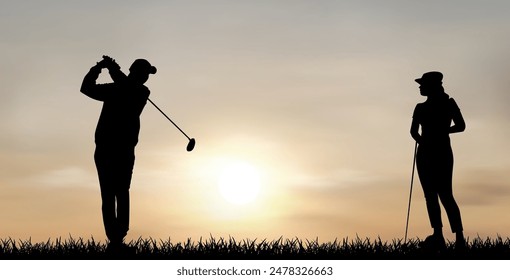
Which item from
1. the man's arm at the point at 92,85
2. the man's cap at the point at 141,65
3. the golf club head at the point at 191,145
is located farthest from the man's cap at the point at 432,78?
the man's arm at the point at 92,85

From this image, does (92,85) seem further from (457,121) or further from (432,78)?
(457,121)

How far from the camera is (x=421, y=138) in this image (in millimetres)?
13602

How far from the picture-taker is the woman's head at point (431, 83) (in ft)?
44.3

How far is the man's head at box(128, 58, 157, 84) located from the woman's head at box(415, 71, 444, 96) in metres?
4.52

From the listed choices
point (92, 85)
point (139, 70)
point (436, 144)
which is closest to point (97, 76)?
point (92, 85)

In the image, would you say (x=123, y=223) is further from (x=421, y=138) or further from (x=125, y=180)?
(x=421, y=138)

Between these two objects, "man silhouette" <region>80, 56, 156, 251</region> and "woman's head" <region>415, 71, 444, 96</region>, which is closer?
"man silhouette" <region>80, 56, 156, 251</region>

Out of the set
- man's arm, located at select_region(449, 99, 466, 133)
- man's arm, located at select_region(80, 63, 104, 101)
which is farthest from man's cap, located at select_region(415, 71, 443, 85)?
man's arm, located at select_region(80, 63, 104, 101)

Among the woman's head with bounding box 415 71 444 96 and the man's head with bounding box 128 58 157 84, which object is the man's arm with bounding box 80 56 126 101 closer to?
the man's head with bounding box 128 58 157 84

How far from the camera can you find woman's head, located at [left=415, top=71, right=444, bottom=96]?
13500 millimetres

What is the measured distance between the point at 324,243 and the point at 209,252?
201 centimetres

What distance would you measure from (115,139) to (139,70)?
1.18 m

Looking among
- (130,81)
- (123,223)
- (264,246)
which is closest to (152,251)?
(123,223)

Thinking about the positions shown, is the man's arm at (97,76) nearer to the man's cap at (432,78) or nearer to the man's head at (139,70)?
the man's head at (139,70)
